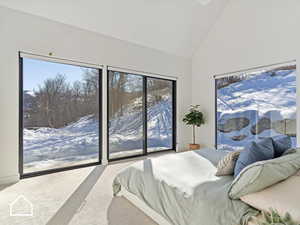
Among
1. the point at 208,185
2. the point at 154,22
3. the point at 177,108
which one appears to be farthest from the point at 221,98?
the point at 208,185

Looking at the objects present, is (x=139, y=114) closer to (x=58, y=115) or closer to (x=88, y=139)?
(x=88, y=139)

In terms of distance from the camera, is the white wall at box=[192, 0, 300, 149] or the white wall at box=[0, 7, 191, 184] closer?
the white wall at box=[0, 7, 191, 184]

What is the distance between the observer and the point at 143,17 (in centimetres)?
368

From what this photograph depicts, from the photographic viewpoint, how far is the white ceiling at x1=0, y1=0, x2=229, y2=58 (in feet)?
9.87

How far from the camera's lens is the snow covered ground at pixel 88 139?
10.2 feet

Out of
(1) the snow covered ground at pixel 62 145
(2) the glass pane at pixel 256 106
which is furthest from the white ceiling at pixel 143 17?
(1) the snow covered ground at pixel 62 145

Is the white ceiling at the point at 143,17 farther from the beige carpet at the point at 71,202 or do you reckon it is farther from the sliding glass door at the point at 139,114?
the beige carpet at the point at 71,202

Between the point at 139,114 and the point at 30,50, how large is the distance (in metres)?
2.39

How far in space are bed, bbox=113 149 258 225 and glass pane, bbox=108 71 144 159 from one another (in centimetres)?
177

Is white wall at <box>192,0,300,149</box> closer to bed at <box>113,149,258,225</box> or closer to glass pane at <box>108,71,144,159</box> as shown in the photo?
glass pane at <box>108,71,144,159</box>

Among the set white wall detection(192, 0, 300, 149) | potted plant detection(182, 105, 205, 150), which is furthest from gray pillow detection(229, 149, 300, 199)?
potted plant detection(182, 105, 205, 150)

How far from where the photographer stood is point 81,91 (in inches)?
139

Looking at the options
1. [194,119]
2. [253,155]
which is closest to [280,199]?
[253,155]

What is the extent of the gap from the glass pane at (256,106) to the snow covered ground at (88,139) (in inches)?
54.7
